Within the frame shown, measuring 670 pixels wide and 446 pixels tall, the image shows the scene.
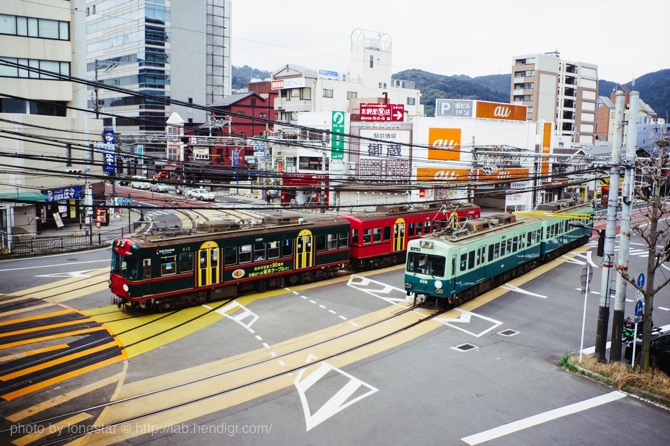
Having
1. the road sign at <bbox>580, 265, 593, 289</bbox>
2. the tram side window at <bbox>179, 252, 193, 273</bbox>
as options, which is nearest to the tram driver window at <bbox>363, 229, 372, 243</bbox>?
the tram side window at <bbox>179, 252, 193, 273</bbox>

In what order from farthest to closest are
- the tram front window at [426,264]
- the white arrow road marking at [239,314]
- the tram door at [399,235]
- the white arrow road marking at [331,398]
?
1. the tram door at [399,235]
2. the tram front window at [426,264]
3. the white arrow road marking at [239,314]
4. the white arrow road marking at [331,398]

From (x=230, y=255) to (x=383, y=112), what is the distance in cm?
3280

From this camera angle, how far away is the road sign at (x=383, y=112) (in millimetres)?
50688

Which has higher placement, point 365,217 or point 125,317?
point 365,217

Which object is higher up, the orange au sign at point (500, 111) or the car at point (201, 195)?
the orange au sign at point (500, 111)

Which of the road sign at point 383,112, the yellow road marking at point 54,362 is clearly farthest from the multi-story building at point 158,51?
the yellow road marking at point 54,362

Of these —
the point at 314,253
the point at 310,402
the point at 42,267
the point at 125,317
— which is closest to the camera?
the point at 310,402

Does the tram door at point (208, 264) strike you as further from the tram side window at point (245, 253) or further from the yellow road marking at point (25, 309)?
the yellow road marking at point (25, 309)

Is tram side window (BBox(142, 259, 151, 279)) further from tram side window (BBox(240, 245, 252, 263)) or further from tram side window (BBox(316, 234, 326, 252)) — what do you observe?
tram side window (BBox(316, 234, 326, 252))

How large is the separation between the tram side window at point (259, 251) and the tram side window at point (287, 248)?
1.05 metres

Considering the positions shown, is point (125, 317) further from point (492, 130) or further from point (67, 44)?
→ point (492, 130)

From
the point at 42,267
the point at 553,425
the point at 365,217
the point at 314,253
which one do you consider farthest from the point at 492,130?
the point at 553,425

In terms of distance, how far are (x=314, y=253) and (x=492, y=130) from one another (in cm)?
3240

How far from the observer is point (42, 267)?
2716 centimetres
